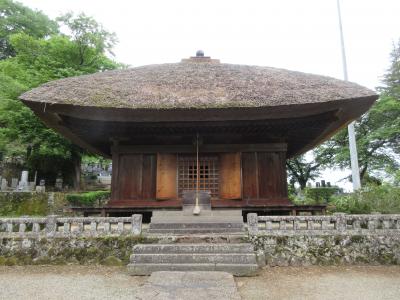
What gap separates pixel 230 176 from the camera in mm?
9523

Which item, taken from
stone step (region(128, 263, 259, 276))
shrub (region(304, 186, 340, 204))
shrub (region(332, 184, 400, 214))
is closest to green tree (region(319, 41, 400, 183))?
shrub (region(304, 186, 340, 204))

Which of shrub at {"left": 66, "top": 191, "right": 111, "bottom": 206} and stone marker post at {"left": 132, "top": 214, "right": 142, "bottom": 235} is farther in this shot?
shrub at {"left": 66, "top": 191, "right": 111, "bottom": 206}

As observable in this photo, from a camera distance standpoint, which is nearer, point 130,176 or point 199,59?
point 130,176

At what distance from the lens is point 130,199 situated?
31.7 ft

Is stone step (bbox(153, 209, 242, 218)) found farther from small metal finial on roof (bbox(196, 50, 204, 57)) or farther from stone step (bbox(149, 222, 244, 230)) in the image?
small metal finial on roof (bbox(196, 50, 204, 57))

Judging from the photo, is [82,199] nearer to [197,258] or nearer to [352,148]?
[197,258]

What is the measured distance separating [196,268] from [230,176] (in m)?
4.37

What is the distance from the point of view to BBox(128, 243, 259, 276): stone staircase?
220 inches

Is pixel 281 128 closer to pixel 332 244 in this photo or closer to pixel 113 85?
pixel 332 244

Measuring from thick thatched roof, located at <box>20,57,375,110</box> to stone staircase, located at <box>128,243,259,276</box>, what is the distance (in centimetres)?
363

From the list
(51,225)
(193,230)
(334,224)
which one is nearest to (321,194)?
(334,224)

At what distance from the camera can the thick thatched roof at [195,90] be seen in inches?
297

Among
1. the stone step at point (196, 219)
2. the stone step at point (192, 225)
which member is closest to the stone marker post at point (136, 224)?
the stone step at point (192, 225)

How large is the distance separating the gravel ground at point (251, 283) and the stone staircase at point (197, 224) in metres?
1.37
